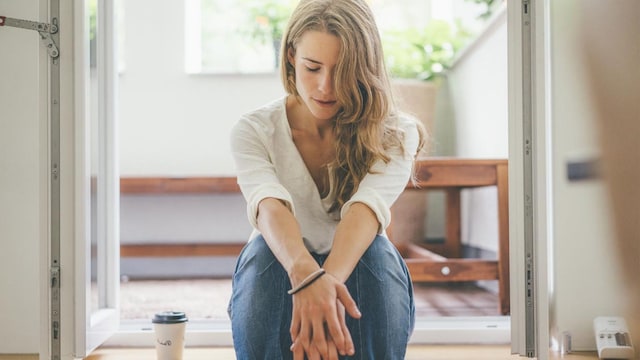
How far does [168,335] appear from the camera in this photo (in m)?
1.79

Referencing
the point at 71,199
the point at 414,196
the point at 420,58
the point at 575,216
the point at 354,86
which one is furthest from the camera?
the point at 420,58

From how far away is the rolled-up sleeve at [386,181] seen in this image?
1.41m

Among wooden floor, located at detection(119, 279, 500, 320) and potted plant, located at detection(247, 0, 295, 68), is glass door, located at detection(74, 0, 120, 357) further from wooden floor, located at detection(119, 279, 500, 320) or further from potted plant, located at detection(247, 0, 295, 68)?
potted plant, located at detection(247, 0, 295, 68)

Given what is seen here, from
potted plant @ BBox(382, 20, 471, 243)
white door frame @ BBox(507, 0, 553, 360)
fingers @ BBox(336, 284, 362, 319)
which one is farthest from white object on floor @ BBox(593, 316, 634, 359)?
potted plant @ BBox(382, 20, 471, 243)

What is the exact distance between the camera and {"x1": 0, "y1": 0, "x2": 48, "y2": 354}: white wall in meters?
1.72

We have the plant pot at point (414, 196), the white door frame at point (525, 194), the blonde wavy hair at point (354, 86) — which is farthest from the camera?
the plant pot at point (414, 196)

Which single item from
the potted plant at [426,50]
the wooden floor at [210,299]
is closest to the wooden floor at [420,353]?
the wooden floor at [210,299]

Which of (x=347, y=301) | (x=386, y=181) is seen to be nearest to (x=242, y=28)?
(x=386, y=181)

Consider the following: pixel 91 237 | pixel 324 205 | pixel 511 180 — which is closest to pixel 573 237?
pixel 511 180

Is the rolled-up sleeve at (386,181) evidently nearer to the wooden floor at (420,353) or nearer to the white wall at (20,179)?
the wooden floor at (420,353)

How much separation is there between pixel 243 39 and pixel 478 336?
7.72 feet

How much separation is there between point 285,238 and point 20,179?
74cm

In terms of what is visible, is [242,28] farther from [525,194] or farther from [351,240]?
[351,240]

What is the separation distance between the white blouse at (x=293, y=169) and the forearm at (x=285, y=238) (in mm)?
86
